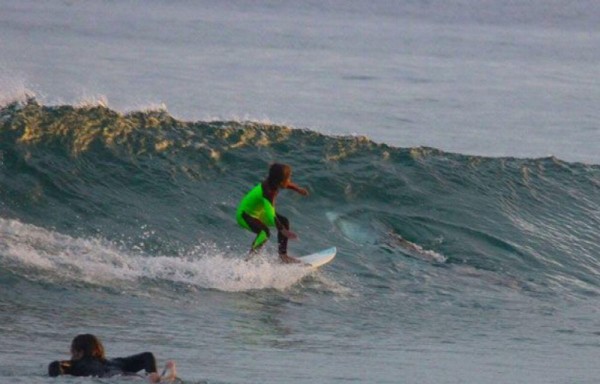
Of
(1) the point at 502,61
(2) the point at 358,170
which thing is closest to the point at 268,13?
(1) the point at 502,61

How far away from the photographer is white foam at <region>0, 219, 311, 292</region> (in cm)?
1212

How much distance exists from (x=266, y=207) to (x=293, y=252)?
6.88 feet

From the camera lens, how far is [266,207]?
12547mm

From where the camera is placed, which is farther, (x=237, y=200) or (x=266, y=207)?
(x=237, y=200)

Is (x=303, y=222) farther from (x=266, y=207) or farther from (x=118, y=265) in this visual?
(x=118, y=265)

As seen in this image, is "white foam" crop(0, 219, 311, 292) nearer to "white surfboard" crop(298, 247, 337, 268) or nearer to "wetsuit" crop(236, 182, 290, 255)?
"white surfboard" crop(298, 247, 337, 268)

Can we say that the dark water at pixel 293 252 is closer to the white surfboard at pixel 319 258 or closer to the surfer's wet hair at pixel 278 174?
the white surfboard at pixel 319 258

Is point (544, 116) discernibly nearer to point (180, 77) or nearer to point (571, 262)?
point (180, 77)

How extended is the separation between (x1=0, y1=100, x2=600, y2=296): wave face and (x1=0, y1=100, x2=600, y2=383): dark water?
0.03 meters

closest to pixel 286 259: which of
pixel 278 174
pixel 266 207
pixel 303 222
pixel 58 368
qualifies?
pixel 266 207

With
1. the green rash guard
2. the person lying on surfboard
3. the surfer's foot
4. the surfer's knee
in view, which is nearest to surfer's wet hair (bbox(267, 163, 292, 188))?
the person lying on surfboard

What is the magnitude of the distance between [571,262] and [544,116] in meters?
12.4

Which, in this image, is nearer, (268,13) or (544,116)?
(544,116)

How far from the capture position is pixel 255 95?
90.8ft
